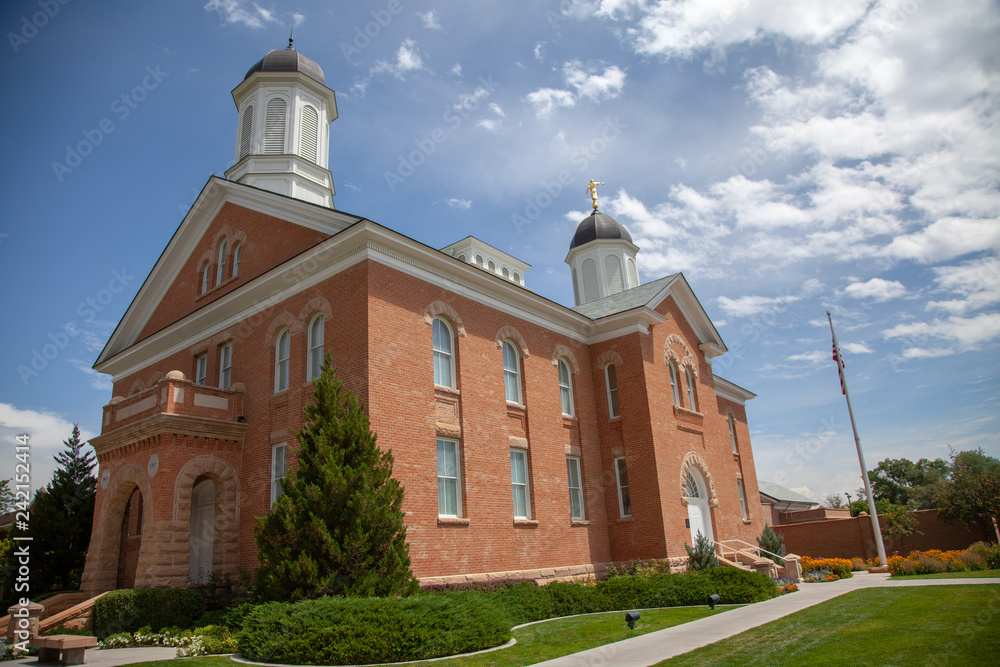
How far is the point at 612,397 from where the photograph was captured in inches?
938

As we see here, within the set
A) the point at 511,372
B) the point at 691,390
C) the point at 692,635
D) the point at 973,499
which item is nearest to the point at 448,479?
the point at 511,372

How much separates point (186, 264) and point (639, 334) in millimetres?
16516

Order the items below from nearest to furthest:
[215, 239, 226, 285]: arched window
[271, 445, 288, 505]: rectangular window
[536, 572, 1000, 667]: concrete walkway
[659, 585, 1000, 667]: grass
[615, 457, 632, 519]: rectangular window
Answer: [659, 585, 1000, 667]: grass
[536, 572, 1000, 667]: concrete walkway
[271, 445, 288, 505]: rectangular window
[215, 239, 226, 285]: arched window
[615, 457, 632, 519]: rectangular window

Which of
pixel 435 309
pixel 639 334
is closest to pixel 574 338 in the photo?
pixel 639 334

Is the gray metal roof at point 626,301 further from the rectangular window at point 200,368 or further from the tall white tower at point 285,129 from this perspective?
the rectangular window at point 200,368

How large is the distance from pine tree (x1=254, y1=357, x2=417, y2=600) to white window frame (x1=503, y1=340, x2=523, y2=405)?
7.31 m

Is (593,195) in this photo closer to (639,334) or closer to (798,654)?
(639,334)

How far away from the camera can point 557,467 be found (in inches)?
830

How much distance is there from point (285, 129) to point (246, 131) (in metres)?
1.70

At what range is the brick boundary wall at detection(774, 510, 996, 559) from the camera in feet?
93.9

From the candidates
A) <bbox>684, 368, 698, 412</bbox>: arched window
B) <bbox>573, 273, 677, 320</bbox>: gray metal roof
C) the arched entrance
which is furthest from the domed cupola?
the arched entrance

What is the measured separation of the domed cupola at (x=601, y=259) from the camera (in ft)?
106

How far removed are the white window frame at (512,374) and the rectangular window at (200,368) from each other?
9792 mm

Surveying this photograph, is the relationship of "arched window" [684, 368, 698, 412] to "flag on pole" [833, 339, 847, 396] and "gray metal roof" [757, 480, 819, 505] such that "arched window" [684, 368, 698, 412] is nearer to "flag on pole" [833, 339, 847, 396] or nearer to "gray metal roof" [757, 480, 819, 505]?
"flag on pole" [833, 339, 847, 396]
